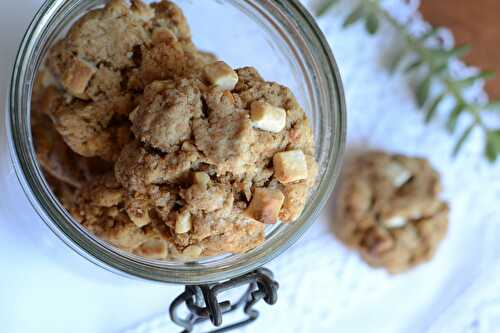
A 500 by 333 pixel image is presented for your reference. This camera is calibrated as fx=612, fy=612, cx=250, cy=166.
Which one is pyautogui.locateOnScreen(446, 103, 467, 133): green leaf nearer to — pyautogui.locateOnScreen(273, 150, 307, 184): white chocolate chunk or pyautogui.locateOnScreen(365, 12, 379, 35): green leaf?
pyautogui.locateOnScreen(365, 12, 379, 35): green leaf

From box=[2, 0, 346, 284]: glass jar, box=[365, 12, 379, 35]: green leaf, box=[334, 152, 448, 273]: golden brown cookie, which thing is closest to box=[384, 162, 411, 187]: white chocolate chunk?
box=[334, 152, 448, 273]: golden brown cookie

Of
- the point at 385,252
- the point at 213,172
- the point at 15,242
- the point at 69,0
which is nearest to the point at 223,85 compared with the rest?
the point at 213,172

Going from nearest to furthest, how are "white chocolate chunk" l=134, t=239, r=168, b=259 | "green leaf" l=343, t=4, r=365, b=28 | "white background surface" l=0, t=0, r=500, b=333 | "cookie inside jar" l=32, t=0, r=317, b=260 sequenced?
1. "cookie inside jar" l=32, t=0, r=317, b=260
2. "white chocolate chunk" l=134, t=239, r=168, b=259
3. "white background surface" l=0, t=0, r=500, b=333
4. "green leaf" l=343, t=4, r=365, b=28

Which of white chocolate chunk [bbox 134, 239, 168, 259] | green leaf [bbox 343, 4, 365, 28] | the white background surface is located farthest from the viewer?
green leaf [bbox 343, 4, 365, 28]

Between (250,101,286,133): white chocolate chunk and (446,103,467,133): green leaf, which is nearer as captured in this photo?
(250,101,286,133): white chocolate chunk

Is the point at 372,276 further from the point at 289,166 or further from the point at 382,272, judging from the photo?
the point at 289,166

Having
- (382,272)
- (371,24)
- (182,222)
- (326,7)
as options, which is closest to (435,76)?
(371,24)

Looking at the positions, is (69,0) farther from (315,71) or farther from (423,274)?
(423,274)
